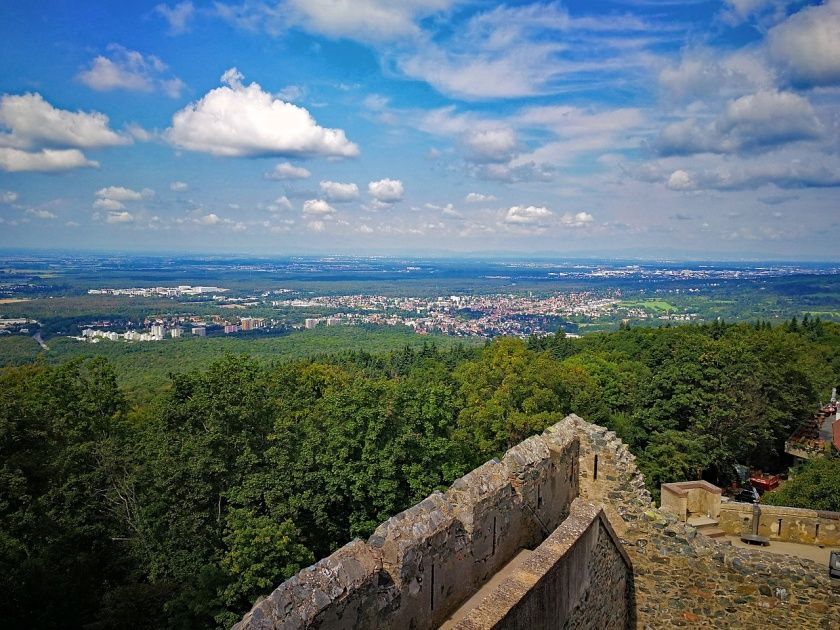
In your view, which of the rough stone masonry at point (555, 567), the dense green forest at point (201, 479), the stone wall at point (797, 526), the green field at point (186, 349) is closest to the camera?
the rough stone masonry at point (555, 567)

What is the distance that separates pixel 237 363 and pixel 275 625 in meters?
16.1

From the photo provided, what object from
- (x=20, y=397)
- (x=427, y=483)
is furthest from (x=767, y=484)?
(x=20, y=397)

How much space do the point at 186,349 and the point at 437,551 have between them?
9457 cm

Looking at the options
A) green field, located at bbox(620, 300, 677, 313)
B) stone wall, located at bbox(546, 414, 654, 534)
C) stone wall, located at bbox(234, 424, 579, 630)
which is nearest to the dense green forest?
stone wall, located at bbox(234, 424, 579, 630)

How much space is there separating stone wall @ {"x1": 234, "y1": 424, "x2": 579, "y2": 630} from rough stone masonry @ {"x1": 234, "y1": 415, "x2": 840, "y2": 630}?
0.05 ft

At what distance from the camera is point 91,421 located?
18953 millimetres

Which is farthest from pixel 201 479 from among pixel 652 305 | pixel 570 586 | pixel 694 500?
pixel 652 305

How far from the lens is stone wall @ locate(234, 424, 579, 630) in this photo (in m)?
4.94

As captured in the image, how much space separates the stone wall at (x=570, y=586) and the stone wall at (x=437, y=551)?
72cm

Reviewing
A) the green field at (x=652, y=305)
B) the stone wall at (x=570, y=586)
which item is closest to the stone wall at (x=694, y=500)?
the stone wall at (x=570, y=586)

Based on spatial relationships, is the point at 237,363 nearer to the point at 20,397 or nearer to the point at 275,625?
the point at 20,397

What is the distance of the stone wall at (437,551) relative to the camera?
4.94m

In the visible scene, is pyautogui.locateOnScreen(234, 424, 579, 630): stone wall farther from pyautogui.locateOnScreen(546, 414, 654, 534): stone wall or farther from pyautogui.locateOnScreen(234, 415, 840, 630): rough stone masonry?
pyautogui.locateOnScreen(546, 414, 654, 534): stone wall

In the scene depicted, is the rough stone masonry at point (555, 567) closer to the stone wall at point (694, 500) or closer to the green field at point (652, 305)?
the stone wall at point (694, 500)
